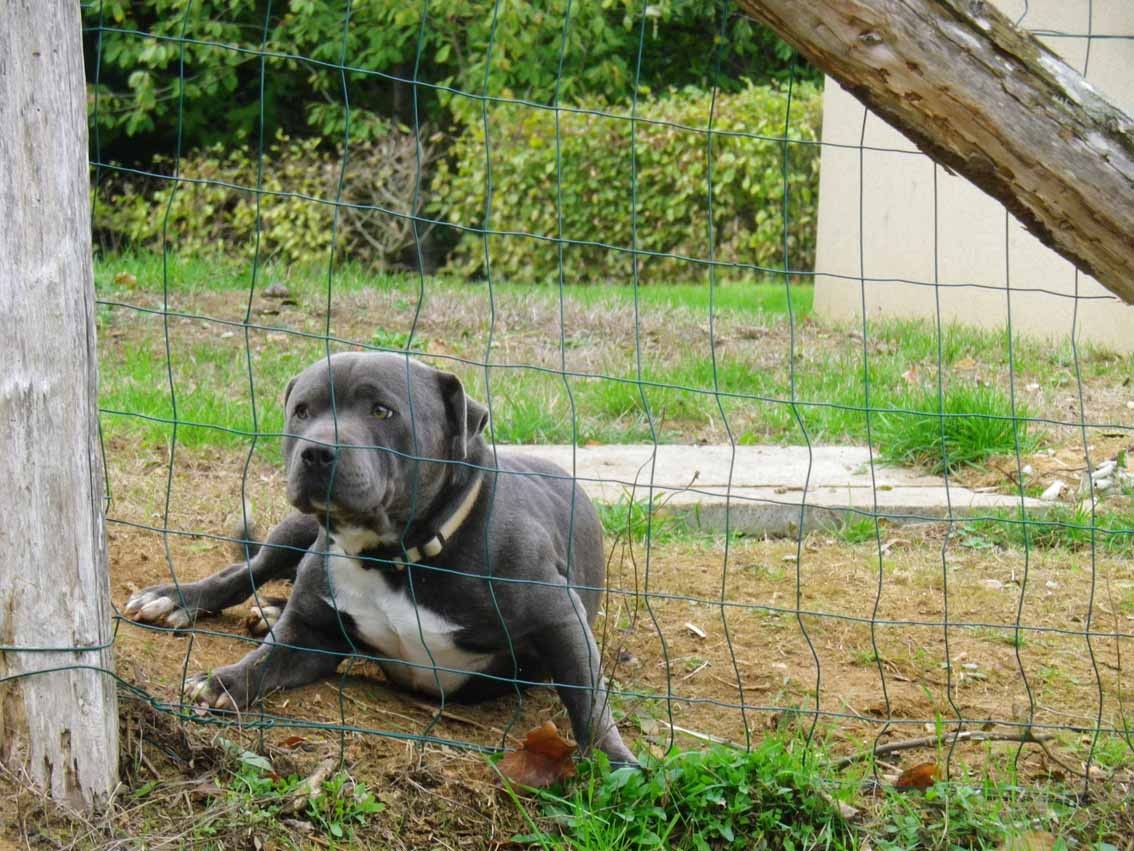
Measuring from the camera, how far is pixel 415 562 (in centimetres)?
378

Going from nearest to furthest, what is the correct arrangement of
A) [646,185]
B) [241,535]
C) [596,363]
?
[241,535]
[596,363]
[646,185]

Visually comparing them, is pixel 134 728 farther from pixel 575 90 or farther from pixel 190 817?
pixel 575 90

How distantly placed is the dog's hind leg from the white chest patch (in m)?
0.51

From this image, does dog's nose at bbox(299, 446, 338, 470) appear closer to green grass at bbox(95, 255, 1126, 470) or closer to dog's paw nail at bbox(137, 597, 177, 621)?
dog's paw nail at bbox(137, 597, 177, 621)

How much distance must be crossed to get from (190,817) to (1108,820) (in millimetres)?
2141

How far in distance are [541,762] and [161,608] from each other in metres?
1.58

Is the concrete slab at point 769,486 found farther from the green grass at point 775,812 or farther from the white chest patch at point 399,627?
the green grass at point 775,812

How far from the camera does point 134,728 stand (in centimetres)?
320

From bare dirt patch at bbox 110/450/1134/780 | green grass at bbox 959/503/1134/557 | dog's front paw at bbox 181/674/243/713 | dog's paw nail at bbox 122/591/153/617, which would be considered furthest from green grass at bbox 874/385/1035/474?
dog's front paw at bbox 181/674/243/713

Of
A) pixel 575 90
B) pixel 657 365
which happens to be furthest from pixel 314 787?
pixel 575 90

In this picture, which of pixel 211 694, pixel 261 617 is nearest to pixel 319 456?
pixel 211 694

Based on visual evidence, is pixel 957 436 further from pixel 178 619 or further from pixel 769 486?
pixel 178 619

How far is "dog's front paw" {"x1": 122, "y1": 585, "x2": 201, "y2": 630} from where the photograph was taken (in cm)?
429

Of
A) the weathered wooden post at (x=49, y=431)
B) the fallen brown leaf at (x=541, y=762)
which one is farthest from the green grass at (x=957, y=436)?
the weathered wooden post at (x=49, y=431)
